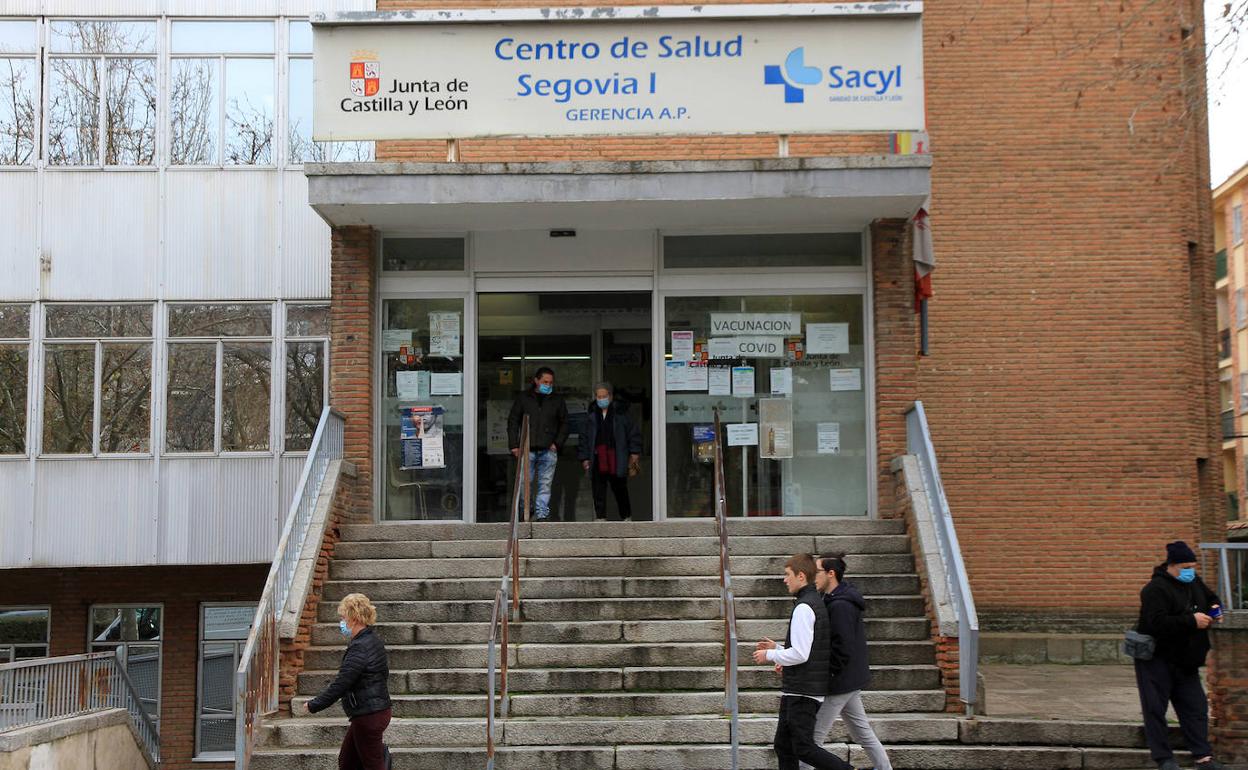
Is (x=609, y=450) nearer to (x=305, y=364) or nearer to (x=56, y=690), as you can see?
(x=305, y=364)

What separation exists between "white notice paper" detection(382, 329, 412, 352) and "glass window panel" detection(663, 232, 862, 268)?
Result: 278 centimetres

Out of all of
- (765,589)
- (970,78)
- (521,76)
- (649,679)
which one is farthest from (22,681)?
(970,78)

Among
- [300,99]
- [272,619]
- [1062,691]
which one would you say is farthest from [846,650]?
[300,99]

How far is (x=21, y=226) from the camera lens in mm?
15766

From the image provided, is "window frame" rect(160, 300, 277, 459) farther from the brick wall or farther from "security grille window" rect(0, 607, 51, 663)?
"security grille window" rect(0, 607, 51, 663)

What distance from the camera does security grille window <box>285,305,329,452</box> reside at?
16.0m

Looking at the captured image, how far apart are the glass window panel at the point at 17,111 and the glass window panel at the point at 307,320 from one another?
3.58 meters

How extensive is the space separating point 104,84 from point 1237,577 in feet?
43.8

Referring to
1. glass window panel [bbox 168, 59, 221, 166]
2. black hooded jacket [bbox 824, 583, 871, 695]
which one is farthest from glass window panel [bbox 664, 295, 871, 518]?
glass window panel [bbox 168, 59, 221, 166]

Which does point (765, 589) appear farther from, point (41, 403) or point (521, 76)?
point (41, 403)

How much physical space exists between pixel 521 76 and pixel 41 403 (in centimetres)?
722

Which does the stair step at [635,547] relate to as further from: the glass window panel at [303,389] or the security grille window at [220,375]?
the security grille window at [220,375]

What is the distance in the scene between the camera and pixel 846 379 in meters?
13.8

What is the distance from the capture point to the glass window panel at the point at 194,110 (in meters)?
16.0
